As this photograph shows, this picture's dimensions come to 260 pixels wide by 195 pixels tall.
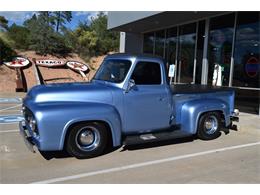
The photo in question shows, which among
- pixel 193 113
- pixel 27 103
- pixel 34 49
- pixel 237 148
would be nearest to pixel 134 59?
pixel 193 113

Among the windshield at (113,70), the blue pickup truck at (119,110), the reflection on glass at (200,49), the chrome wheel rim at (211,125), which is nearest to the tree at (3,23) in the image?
the reflection on glass at (200,49)

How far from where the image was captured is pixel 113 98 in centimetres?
658

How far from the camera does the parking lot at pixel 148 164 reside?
17.2 feet

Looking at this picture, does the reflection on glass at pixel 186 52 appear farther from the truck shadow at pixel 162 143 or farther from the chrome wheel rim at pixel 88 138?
the chrome wheel rim at pixel 88 138

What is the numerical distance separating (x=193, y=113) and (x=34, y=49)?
2877cm

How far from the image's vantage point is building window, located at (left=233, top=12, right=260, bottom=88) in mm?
12672

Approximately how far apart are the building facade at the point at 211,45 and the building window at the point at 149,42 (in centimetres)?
71

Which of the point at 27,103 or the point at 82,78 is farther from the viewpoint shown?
the point at 82,78

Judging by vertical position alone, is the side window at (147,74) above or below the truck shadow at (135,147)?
above

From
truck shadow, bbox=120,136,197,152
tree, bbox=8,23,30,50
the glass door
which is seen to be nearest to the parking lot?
truck shadow, bbox=120,136,197,152

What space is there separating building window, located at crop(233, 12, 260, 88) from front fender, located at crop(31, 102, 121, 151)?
8.34 metres

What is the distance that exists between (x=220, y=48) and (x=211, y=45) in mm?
661

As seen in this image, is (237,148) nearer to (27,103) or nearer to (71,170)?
(71,170)

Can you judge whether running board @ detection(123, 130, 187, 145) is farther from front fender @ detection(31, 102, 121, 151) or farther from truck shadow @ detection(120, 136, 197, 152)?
front fender @ detection(31, 102, 121, 151)
